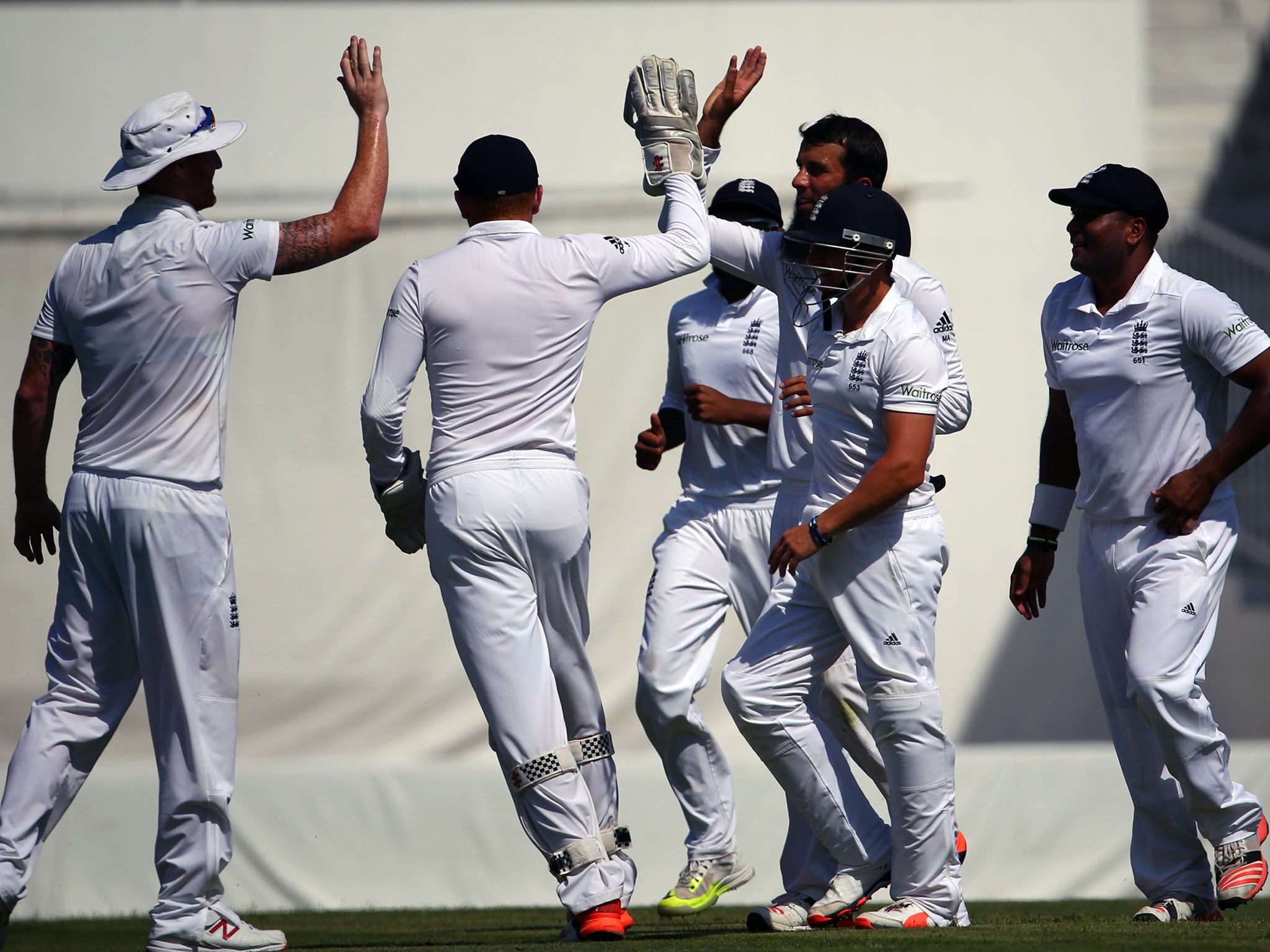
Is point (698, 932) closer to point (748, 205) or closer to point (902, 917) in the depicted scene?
point (902, 917)

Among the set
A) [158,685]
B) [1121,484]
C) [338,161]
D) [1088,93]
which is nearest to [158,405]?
[158,685]

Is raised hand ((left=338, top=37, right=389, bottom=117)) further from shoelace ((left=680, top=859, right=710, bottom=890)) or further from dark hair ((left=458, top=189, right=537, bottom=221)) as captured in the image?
shoelace ((left=680, top=859, right=710, bottom=890))

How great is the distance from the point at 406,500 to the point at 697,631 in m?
1.44

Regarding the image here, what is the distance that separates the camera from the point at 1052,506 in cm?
473

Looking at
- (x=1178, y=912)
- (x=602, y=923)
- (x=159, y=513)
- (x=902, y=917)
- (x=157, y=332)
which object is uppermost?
(x=157, y=332)

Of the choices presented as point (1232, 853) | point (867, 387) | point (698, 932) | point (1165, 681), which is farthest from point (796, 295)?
point (1232, 853)

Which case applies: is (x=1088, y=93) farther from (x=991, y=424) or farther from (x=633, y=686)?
(x=633, y=686)

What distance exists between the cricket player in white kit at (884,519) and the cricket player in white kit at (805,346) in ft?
0.55

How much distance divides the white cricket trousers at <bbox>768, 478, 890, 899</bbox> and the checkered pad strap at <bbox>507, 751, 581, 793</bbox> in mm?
900

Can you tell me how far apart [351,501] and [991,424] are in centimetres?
380

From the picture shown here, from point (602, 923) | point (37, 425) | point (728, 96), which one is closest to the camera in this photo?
point (602, 923)

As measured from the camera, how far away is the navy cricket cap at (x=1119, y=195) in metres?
4.40

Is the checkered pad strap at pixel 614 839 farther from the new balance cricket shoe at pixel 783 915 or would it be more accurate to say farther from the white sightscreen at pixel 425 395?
the white sightscreen at pixel 425 395

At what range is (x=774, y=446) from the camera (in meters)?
4.86
